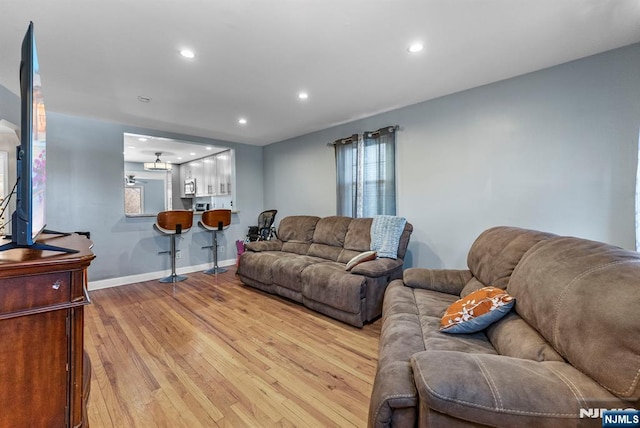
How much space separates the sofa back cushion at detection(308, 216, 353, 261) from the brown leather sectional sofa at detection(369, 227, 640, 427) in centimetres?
222

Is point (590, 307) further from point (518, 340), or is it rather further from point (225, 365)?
point (225, 365)

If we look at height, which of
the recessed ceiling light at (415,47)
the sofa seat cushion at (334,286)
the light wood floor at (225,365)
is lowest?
the light wood floor at (225,365)

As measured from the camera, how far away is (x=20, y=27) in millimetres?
1892

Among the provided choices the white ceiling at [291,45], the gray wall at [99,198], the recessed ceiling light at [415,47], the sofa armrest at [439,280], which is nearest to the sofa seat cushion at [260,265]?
the gray wall at [99,198]

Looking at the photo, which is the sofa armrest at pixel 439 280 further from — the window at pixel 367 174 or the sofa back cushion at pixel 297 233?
the sofa back cushion at pixel 297 233

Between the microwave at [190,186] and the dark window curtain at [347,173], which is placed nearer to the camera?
the dark window curtain at [347,173]

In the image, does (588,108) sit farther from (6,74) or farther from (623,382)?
(6,74)

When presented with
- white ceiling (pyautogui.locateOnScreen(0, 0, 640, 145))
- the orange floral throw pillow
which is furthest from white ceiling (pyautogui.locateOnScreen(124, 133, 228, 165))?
the orange floral throw pillow

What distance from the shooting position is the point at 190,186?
7820mm

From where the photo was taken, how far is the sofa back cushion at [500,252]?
172 cm

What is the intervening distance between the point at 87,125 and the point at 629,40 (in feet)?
19.6

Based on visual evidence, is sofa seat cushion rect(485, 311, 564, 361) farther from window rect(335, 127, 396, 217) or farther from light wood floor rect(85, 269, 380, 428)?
window rect(335, 127, 396, 217)

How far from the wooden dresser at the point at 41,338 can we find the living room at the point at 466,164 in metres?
2.01

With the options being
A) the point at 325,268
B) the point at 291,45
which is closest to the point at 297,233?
the point at 325,268
